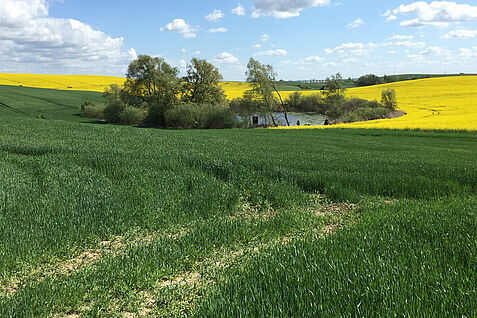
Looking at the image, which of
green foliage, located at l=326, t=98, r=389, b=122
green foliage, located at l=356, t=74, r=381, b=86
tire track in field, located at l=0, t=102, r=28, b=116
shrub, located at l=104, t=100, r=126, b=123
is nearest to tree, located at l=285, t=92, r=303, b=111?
green foliage, located at l=326, t=98, r=389, b=122

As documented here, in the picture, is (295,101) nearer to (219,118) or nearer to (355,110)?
(355,110)

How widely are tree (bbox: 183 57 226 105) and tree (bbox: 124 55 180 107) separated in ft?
7.61

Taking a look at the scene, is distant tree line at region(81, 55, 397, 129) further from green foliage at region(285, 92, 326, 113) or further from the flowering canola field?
green foliage at region(285, 92, 326, 113)

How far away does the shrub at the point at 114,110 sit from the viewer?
53.6 meters

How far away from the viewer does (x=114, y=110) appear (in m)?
53.9

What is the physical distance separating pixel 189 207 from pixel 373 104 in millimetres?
54917

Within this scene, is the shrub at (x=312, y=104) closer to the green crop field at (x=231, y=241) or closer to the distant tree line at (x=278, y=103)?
the distant tree line at (x=278, y=103)

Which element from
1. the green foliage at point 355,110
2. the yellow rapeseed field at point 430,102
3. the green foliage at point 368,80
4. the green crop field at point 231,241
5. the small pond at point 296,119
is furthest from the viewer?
the green foliage at point 368,80

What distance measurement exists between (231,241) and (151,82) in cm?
5254

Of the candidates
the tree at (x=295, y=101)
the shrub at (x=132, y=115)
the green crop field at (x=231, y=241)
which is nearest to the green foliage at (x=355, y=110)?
the tree at (x=295, y=101)

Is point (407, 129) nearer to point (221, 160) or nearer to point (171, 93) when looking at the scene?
point (221, 160)

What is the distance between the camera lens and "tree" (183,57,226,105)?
54.3 meters

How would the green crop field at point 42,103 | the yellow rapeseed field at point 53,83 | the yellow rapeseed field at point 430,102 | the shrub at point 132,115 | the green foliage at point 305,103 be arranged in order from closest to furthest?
1. the yellow rapeseed field at point 430,102
2. the shrub at point 132,115
3. the green crop field at point 42,103
4. the green foliage at point 305,103
5. the yellow rapeseed field at point 53,83

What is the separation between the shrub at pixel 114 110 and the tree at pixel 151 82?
224 centimetres
